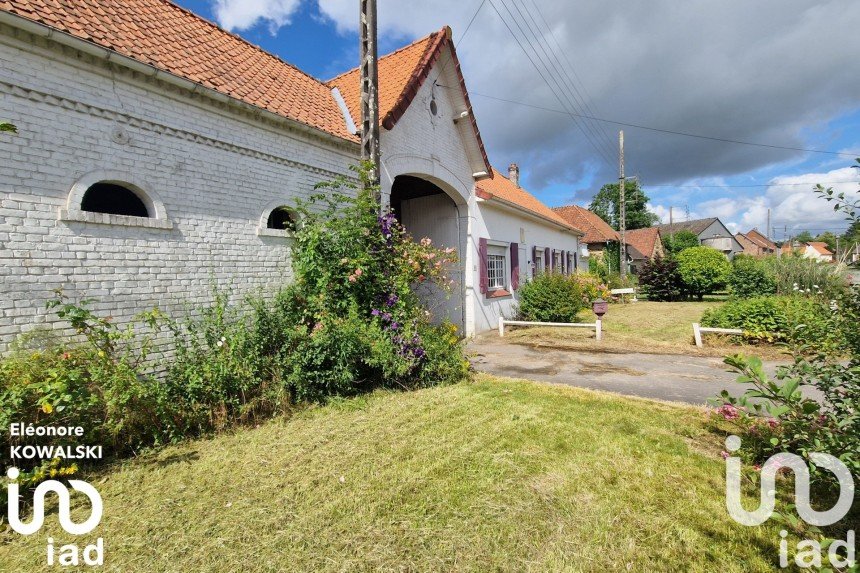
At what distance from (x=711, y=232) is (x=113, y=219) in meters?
65.6

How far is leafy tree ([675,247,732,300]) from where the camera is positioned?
749 inches

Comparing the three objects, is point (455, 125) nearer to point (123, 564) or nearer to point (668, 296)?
point (123, 564)

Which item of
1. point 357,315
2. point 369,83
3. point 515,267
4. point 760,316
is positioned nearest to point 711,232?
point 515,267

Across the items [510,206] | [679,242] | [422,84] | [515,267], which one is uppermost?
[422,84]

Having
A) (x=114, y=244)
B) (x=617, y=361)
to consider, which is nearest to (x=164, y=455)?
(x=114, y=244)

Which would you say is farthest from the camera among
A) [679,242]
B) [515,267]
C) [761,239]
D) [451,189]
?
[761,239]

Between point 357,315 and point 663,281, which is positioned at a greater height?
point 663,281

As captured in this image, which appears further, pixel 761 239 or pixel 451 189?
pixel 761 239

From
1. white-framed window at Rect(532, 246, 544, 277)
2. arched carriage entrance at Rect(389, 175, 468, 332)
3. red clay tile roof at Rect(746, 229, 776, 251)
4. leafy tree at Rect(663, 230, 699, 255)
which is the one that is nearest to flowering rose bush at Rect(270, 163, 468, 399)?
arched carriage entrance at Rect(389, 175, 468, 332)

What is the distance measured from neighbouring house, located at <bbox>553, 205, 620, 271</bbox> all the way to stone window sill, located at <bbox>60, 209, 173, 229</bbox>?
1158 inches

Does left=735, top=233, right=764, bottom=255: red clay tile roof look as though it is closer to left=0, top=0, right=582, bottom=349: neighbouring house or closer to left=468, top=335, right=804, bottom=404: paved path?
left=468, top=335, right=804, bottom=404: paved path

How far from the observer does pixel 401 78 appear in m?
8.50

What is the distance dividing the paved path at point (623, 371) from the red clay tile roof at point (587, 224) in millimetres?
24399

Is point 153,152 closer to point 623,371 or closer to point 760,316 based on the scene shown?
point 623,371
